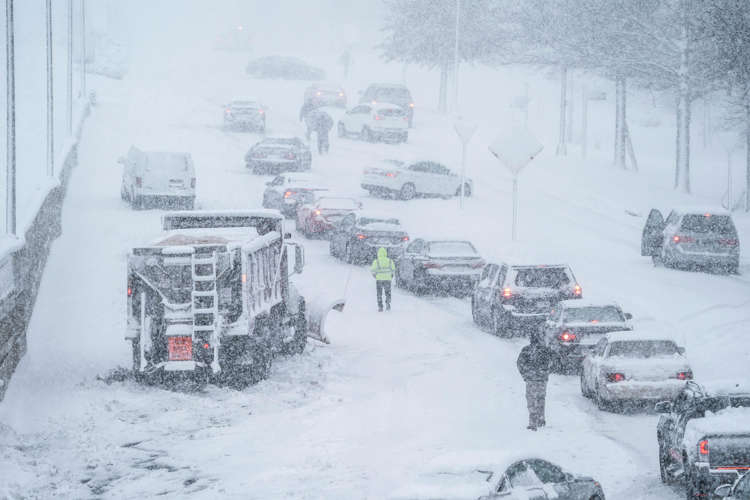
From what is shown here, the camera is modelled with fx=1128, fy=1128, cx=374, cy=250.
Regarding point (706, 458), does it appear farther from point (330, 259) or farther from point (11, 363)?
point (330, 259)

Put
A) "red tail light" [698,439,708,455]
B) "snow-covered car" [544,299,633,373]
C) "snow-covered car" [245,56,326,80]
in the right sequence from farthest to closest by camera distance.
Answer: "snow-covered car" [245,56,326,80] < "snow-covered car" [544,299,633,373] < "red tail light" [698,439,708,455]

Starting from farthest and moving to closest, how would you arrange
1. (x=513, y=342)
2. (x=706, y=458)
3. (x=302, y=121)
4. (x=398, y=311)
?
(x=302, y=121), (x=398, y=311), (x=513, y=342), (x=706, y=458)

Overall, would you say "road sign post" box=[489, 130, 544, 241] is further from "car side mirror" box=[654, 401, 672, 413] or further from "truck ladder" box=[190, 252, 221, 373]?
"car side mirror" box=[654, 401, 672, 413]

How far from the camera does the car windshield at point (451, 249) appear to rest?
2580cm

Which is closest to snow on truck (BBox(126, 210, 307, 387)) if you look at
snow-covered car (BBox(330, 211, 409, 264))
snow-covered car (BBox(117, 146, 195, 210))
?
snow-covered car (BBox(330, 211, 409, 264))

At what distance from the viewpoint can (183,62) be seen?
3617 inches

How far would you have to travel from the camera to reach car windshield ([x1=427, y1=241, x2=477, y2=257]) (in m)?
25.8

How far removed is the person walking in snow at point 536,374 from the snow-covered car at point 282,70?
67.9 m

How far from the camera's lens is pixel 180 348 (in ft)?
52.4

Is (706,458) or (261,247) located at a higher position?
(261,247)

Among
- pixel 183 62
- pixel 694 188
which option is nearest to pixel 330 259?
pixel 694 188

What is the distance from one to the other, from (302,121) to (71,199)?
79.9 feet

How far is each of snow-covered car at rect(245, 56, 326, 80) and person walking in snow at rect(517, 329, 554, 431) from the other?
67.9 meters

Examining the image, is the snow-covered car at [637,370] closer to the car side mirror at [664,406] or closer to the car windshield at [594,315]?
the car windshield at [594,315]
